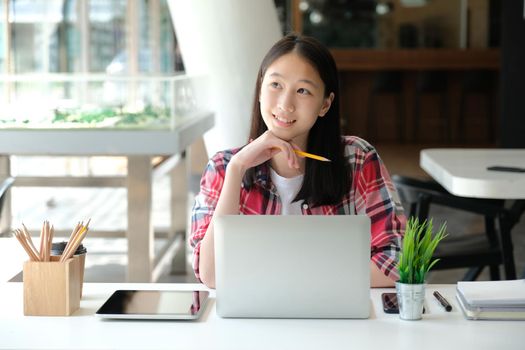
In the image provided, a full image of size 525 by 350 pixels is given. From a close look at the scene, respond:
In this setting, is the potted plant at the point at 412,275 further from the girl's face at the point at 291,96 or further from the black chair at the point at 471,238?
the black chair at the point at 471,238

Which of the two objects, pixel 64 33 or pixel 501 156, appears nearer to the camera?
pixel 501 156

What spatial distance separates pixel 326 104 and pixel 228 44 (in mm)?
2733

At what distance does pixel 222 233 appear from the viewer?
1780mm

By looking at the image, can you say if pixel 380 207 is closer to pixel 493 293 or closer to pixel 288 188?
pixel 288 188

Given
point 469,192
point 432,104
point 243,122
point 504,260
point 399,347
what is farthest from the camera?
point 432,104

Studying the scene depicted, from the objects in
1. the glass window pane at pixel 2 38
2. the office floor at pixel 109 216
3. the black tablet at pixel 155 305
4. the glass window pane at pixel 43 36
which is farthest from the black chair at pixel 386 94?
the black tablet at pixel 155 305

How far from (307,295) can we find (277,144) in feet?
1.62

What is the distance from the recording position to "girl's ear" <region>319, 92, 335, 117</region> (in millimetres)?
2373

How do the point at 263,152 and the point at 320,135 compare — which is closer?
the point at 263,152

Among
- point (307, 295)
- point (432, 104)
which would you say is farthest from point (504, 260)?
point (432, 104)

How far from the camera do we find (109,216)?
24.0 feet

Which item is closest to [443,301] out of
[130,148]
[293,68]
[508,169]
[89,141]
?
[293,68]

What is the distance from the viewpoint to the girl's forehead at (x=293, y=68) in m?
2.30

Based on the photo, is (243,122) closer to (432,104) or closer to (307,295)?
(307,295)
